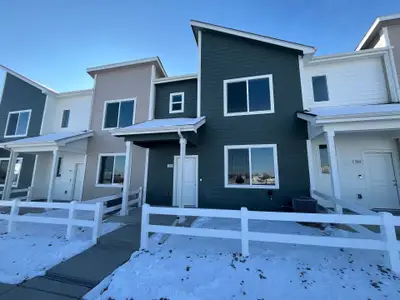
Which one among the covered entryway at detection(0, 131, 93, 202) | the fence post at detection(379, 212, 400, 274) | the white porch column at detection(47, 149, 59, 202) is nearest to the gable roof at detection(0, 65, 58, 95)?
the covered entryway at detection(0, 131, 93, 202)

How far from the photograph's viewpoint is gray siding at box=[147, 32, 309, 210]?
268 inches

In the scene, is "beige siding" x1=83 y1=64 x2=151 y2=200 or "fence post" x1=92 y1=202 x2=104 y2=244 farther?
"beige siding" x1=83 y1=64 x2=151 y2=200

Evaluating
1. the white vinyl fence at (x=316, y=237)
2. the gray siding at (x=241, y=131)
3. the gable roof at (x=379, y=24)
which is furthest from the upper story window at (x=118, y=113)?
the gable roof at (x=379, y=24)

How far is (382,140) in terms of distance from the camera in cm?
732

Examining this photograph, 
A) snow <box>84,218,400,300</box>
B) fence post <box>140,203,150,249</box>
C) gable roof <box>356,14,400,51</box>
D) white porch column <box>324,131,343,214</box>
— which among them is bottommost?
snow <box>84,218,400,300</box>

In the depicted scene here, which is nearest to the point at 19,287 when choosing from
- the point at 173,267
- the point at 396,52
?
the point at 173,267

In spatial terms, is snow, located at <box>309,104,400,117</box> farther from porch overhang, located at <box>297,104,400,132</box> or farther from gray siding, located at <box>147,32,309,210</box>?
gray siding, located at <box>147,32,309,210</box>

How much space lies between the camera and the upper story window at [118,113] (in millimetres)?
9545

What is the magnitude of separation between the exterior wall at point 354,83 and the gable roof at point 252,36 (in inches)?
59.8

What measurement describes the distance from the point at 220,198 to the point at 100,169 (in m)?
6.68

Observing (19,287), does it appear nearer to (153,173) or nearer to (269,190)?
(153,173)

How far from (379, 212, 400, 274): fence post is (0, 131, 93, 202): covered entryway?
1112cm

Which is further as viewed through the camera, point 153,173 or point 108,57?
point 108,57

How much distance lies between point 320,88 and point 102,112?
1133 centimetres
